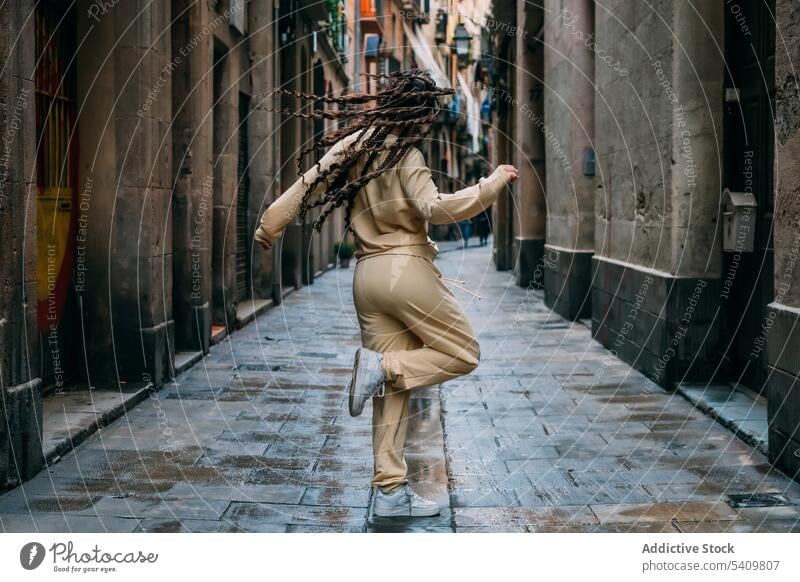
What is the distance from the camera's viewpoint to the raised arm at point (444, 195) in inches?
206

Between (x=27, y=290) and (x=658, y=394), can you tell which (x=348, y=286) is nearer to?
(x=658, y=394)

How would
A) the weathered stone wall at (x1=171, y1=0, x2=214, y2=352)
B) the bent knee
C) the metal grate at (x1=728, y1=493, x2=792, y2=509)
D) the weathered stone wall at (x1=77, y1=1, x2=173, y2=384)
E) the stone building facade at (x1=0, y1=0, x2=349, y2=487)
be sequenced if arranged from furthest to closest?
the weathered stone wall at (x1=171, y1=0, x2=214, y2=352) → the weathered stone wall at (x1=77, y1=1, x2=173, y2=384) → the stone building facade at (x1=0, y1=0, x2=349, y2=487) → the metal grate at (x1=728, y1=493, x2=792, y2=509) → the bent knee

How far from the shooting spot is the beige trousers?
556 cm

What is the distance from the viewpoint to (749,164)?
9227mm

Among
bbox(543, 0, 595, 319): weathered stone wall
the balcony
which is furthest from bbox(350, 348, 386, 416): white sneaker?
the balcony

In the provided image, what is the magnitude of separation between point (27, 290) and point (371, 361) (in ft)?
8.07

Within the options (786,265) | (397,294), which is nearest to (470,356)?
(397,294)

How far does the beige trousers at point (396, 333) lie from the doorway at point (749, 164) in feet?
13.1

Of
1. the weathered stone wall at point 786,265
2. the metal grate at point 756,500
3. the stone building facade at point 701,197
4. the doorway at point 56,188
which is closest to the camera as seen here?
the metal grate at point 756,500

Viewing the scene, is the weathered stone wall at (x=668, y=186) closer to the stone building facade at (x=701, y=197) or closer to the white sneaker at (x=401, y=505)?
the stone building facade at (x=701, y=197)

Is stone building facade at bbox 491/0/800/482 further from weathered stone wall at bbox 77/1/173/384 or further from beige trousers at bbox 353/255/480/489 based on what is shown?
weathered stone wall at bbox 77/1/173/384

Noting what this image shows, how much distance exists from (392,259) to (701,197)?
499 cm

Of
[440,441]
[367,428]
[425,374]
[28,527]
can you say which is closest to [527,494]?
[425,374]

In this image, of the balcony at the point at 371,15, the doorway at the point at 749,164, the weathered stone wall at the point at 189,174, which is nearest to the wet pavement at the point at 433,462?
the weathered stone wall at the point at 189,174
